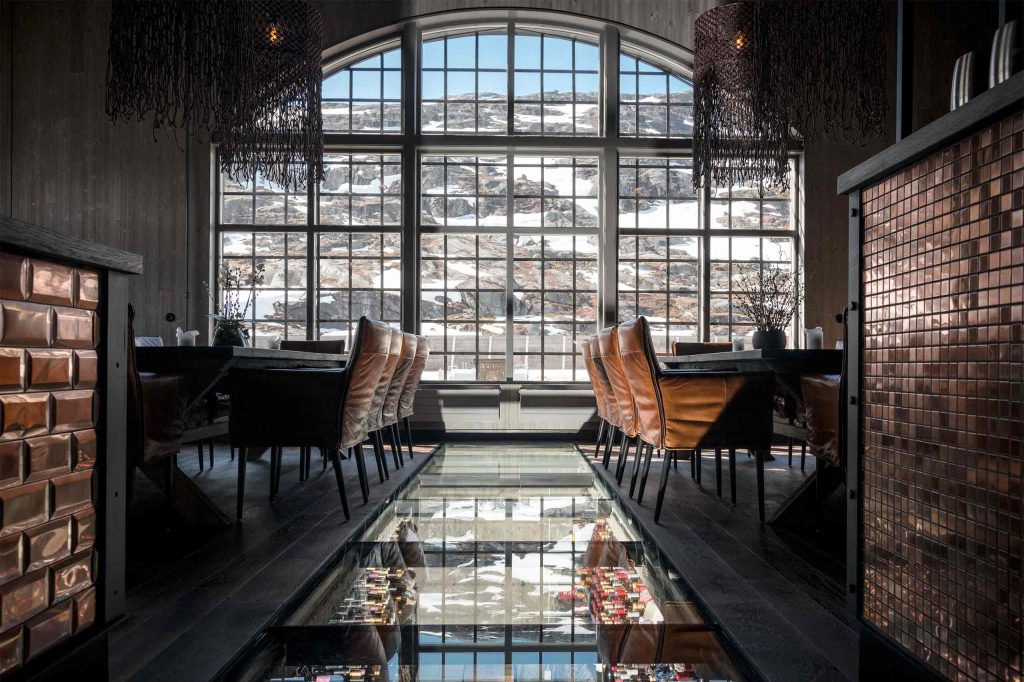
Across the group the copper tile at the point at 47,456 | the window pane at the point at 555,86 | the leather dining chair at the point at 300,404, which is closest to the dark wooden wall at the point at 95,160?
the window pane at the point at 555,86

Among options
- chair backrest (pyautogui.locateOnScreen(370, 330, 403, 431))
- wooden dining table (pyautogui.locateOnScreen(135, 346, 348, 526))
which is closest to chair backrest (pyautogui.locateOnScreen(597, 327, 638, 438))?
chair backrest (pyautogui.locateOnScreen(370, 330, 403, 431))

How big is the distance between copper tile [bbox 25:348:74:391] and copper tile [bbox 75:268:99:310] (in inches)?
3.8

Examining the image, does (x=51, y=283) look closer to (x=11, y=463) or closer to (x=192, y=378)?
(x=11, y=463)

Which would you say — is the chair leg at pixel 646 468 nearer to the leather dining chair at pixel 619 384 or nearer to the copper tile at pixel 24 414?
the leather dining chair at pixel 619 384

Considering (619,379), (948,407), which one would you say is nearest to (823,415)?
(619,379)

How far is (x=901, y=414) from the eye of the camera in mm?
Result: 1220

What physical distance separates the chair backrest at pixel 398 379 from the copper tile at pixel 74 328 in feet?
8.61

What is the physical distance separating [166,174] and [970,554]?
23.2 feet

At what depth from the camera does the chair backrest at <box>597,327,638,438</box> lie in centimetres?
358

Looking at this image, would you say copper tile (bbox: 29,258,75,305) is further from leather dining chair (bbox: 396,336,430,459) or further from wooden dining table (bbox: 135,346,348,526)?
leather dining chair (bbox: 396,336,430,459)

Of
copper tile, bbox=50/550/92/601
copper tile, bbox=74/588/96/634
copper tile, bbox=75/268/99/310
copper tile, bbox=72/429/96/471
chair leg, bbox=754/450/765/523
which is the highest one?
copper tile, bbox=75/268/99/310

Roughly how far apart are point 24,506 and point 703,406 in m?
2.51

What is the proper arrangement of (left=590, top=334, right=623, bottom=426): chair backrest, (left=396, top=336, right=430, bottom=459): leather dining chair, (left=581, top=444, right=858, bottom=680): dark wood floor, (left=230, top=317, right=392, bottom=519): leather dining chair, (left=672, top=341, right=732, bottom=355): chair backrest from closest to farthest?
(left=581, top=444, right=858, bottom=680): dark wood floor < (left=230, top=317, right=392, bottom=519): leather dining chair < (left=590, top=334, right=623, bottom=426): chair backrest < (left=396, top=336, right=430, bottom=459): leather dining chair < (left=672, top=341, right=732, bottom=355): chair backrest

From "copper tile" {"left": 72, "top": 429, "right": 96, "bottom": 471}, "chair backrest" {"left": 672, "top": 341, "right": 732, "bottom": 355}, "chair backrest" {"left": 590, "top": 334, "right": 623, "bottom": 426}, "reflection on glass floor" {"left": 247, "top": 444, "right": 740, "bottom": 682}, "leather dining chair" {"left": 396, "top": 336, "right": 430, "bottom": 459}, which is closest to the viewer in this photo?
"copper tile" {"left": 72, "top": 429, "right": 96, "bottom": 471}
